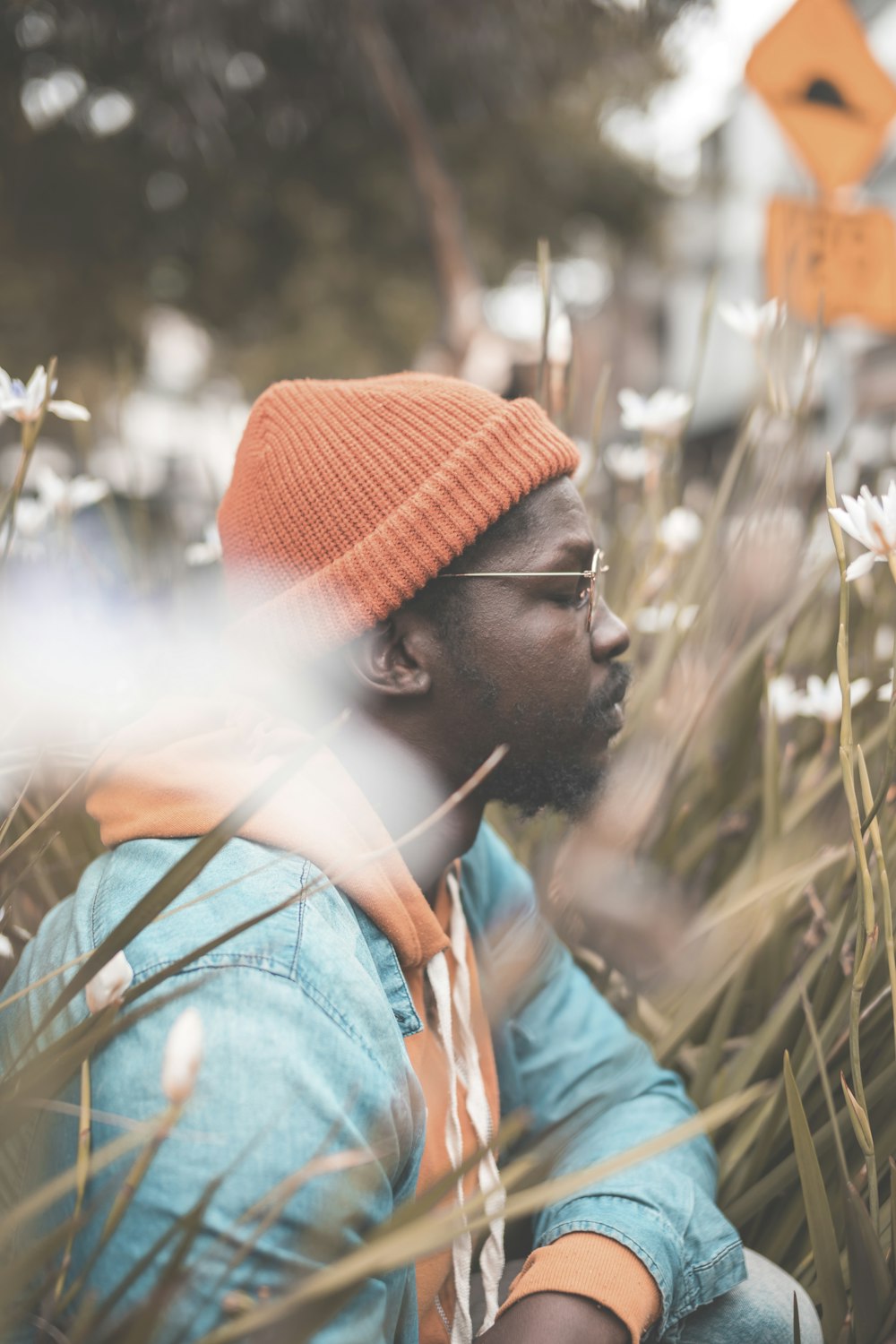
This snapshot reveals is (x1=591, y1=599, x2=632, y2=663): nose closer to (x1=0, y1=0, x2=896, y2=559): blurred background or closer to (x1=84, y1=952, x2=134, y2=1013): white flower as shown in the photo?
(x1=84, y1=952, x2=134, y2=1013): white flower

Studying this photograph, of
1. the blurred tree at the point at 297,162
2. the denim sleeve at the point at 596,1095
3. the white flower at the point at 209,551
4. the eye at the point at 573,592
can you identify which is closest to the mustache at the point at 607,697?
the eye at the point at 573,592

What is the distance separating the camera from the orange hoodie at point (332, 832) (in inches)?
42.5

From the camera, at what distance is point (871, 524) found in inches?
42.3

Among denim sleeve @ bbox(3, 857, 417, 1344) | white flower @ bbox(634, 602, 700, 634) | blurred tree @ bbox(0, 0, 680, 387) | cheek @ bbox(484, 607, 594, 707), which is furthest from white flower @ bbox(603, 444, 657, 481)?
blurred tree @ bbox(0, 0, 680, 387)

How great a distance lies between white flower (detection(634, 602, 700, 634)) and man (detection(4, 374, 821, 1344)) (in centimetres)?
49

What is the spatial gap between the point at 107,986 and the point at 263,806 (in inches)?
9.1

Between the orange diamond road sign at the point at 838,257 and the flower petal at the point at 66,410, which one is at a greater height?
the orange diamond road sign at the point at 838,257

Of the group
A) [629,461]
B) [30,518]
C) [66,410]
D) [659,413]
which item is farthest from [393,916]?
[629,461]

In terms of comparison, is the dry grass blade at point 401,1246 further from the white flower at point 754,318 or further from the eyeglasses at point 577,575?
the white flower at point 754,318

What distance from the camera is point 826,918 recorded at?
147 centimetres

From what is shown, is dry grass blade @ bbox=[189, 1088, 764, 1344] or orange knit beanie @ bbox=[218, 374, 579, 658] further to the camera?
orange knit beanie @ bbox=[218, 374, 579, 658]

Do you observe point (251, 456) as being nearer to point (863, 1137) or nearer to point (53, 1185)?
point (53, 1185)

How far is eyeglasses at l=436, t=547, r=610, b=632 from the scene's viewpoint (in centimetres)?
134

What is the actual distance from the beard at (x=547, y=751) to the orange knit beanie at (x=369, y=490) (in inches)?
7.4
